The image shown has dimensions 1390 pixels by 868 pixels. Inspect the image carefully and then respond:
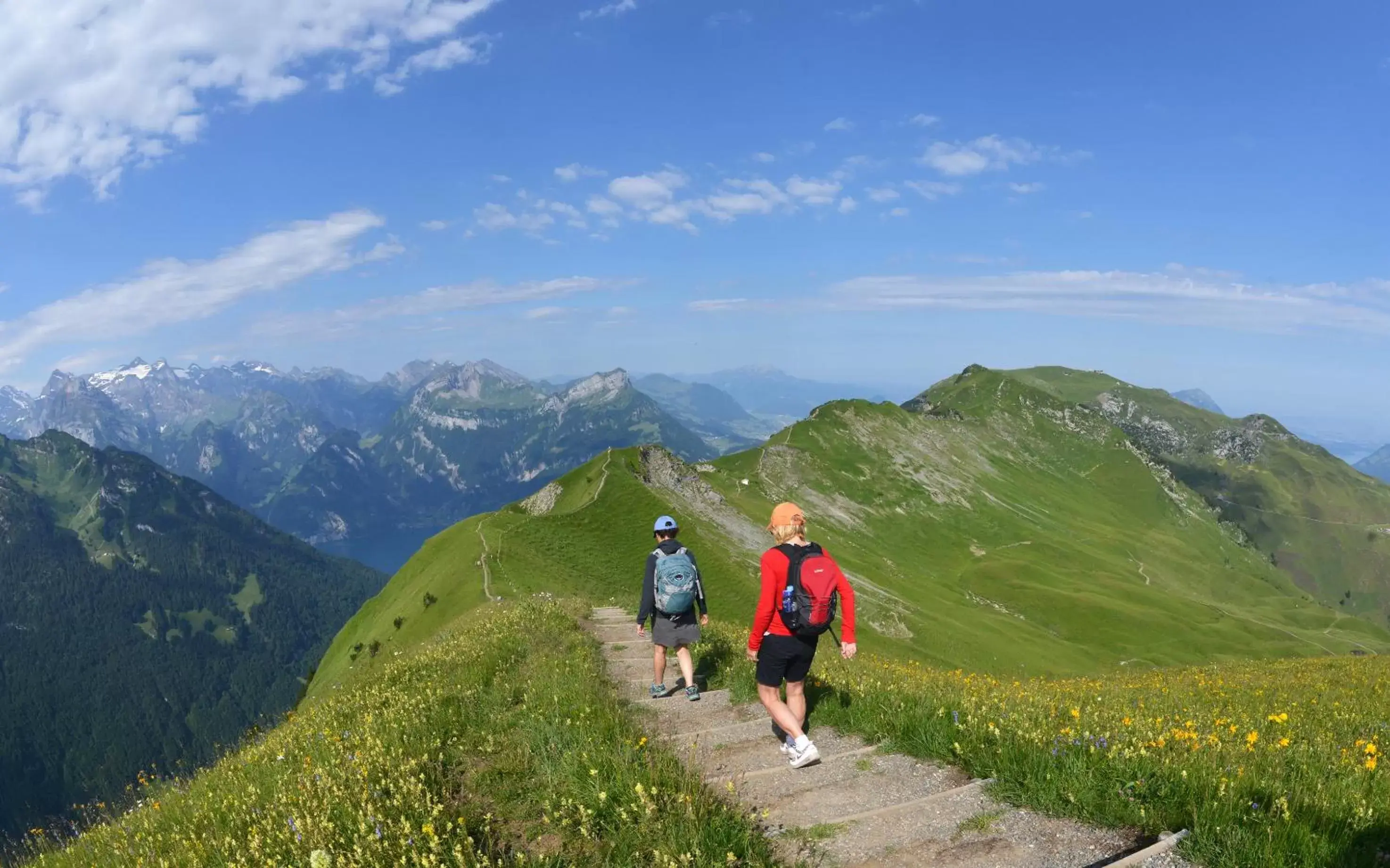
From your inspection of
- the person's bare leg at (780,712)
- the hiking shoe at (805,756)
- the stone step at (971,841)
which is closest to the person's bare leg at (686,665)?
the person's bare leg at (780,712)

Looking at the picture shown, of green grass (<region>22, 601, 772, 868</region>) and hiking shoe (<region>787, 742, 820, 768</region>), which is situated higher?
green grass (<region>22, 601, 772, 868</region>)

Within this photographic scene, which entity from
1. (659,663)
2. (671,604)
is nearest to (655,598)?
(671,604)

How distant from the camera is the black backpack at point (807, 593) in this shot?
29.6ft

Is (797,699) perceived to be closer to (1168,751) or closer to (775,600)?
(775,600)

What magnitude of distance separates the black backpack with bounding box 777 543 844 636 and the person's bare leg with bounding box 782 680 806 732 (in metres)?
0.80

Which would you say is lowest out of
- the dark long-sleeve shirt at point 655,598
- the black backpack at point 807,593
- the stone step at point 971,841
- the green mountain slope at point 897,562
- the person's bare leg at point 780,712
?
the green mountain slope at point 897,562

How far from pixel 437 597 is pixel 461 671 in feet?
160

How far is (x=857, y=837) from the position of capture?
671 centimetres

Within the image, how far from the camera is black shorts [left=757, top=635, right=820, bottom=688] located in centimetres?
933

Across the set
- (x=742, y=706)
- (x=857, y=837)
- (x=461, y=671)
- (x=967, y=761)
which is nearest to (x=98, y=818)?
(x=461, y=671)

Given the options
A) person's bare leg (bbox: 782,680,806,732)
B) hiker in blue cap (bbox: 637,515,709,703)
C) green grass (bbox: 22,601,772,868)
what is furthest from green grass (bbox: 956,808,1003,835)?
hiker in blue cap (bbox: 637,515,709,703)

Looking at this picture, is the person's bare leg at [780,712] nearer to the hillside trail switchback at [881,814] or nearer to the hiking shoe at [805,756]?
the hiking shoe at [805,756]

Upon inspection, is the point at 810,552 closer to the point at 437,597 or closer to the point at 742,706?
the point at 742,706

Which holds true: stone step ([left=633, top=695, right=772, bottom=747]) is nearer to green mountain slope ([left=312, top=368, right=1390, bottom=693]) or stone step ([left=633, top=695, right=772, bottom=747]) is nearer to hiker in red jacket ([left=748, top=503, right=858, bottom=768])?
hiker in red jacket ([left=748, top=503, right=858, bottom=768])
